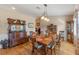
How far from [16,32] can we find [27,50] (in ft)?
1.40

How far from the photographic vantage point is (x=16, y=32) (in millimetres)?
2291

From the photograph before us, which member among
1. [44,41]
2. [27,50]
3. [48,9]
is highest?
[48,9]

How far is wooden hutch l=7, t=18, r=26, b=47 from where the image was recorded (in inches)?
86.4

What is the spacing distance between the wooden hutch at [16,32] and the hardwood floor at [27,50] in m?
0.10

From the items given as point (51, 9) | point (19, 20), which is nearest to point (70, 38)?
point (51, 9)

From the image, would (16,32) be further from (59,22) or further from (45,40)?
(59,22)

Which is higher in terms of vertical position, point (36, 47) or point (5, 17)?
point (5, 17)

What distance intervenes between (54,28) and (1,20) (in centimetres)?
104

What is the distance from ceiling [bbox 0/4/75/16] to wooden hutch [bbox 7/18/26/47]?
24 centimetres

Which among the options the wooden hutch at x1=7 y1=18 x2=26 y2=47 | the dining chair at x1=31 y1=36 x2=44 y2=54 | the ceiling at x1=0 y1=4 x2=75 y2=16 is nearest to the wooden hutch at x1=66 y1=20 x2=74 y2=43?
the ceiling at x1=0 y1=4 x2=75 y2=16

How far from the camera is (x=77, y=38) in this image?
217cm

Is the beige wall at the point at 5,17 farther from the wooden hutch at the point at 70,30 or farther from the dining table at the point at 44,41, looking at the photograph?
the wooden hutch at the point at 70,30

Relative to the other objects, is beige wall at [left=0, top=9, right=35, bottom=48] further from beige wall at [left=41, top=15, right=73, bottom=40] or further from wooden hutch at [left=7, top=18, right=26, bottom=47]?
beige wall at [left=41, top=15, right=73, bottom=40]

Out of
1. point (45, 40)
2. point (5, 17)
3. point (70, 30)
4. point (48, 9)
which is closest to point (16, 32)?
point (5, 17)
